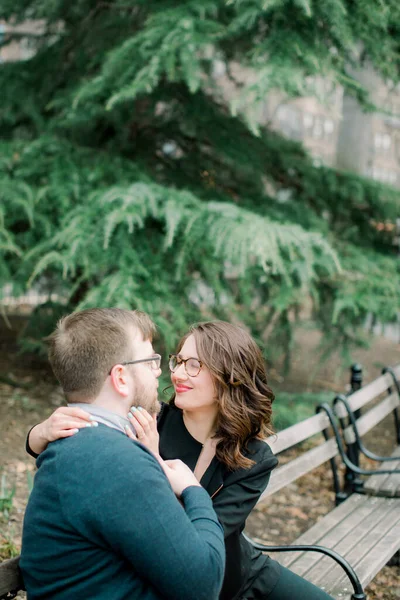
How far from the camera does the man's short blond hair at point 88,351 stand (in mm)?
1809

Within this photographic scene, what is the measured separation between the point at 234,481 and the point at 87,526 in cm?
76

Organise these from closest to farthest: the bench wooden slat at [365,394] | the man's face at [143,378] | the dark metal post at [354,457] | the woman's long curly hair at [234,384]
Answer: the man's face at [143,378], the woman's long curly hair at [234,384], the bench wooden slat at [365,394], the dark metal post at [354,457]

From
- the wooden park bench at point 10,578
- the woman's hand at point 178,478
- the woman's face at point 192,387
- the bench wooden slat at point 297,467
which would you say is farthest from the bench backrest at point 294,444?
the wooden park bench at point 10,578

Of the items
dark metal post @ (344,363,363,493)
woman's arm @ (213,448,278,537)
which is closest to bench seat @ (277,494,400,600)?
dark metal post @ (344,363,363,493)

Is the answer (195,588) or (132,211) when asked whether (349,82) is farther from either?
(195,588)

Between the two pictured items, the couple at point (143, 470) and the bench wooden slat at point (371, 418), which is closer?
the couple at point (143, 470)

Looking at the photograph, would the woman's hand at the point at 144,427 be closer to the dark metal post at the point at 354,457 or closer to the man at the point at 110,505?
the man at the point at 110,505

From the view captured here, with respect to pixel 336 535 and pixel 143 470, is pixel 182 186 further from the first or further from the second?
pixel 143 470

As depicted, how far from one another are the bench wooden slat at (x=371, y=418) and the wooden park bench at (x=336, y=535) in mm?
238

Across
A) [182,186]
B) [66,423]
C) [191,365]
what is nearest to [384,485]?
[191,365]

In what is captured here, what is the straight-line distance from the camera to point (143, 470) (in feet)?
5.23

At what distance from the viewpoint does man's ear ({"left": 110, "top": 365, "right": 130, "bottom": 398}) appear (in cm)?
181

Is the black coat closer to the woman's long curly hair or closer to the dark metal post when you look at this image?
the woman's long curly hair

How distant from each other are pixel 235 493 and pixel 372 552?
4.88 ft
